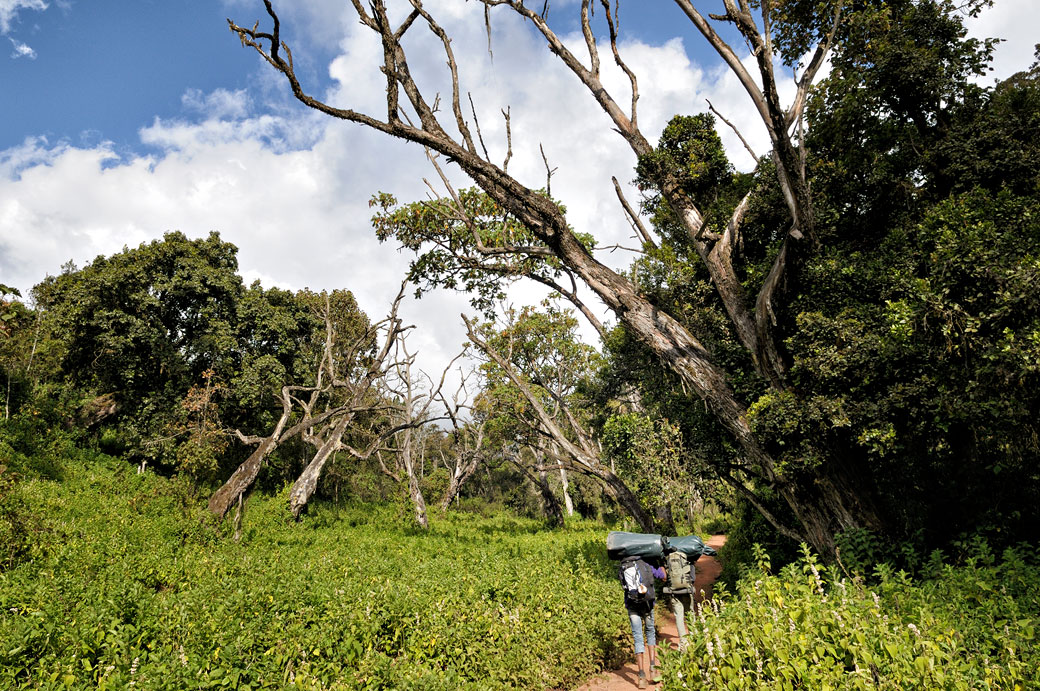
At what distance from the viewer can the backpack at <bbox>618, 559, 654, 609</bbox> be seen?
639 cm

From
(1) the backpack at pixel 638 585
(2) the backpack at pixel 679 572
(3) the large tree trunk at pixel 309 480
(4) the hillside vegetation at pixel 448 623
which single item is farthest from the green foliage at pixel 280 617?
(3) the large tree trunk at pixel 309 480

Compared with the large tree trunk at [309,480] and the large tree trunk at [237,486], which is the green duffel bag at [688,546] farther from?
the large tree trunk at [309,480]

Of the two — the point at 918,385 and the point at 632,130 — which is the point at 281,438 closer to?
the point at 632,130

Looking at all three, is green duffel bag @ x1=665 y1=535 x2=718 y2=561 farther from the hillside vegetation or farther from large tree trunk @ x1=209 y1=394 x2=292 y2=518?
large tree trunk @ x1=209 y1=394 x2=292 y2=518

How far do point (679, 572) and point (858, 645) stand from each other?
4.10m

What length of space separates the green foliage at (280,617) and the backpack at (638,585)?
921 mm

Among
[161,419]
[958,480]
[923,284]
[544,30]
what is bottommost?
[958,480]

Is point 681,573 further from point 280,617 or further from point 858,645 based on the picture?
point 280,617

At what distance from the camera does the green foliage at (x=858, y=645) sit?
10.1 ft

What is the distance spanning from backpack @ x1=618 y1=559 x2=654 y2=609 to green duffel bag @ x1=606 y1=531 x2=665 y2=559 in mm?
518

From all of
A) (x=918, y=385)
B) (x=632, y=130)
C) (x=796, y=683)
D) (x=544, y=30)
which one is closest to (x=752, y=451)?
(x=918, y=385)

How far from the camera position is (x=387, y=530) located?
17.6 metres

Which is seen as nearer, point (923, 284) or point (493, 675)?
point (493, 675)

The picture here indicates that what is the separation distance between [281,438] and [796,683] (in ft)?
52.6
